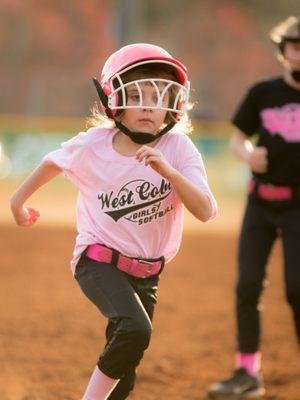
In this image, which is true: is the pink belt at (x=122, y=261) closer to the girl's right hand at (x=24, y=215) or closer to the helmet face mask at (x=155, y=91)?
the girl's right hand at (x=24, y=215)

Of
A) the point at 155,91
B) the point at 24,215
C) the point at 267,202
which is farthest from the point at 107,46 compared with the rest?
the point at 155,91

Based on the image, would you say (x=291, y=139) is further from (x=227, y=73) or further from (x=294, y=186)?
(x=227, y=73)

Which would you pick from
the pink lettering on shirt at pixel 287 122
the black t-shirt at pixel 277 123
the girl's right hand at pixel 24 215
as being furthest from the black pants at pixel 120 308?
the pink lettering on shirt at pixel 287 122

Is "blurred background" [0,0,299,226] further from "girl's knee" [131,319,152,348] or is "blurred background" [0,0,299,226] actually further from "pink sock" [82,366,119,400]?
"girl's knee" [131,319,152,348]

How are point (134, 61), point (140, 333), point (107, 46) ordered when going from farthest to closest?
point (107, 46)
point (134, 61)
point (140, 333)

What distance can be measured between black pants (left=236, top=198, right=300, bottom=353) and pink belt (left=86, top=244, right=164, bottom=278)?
4.55 ft

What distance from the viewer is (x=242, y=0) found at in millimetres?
39531

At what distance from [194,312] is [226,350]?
1284 millimetres

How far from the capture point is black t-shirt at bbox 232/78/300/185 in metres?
5.16

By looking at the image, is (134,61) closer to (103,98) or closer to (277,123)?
(103,98)

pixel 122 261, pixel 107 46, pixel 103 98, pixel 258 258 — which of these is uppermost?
pixel 103 98

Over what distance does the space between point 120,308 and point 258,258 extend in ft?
5.56

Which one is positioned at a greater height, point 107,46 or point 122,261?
point 122,261

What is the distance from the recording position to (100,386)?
378 cm
